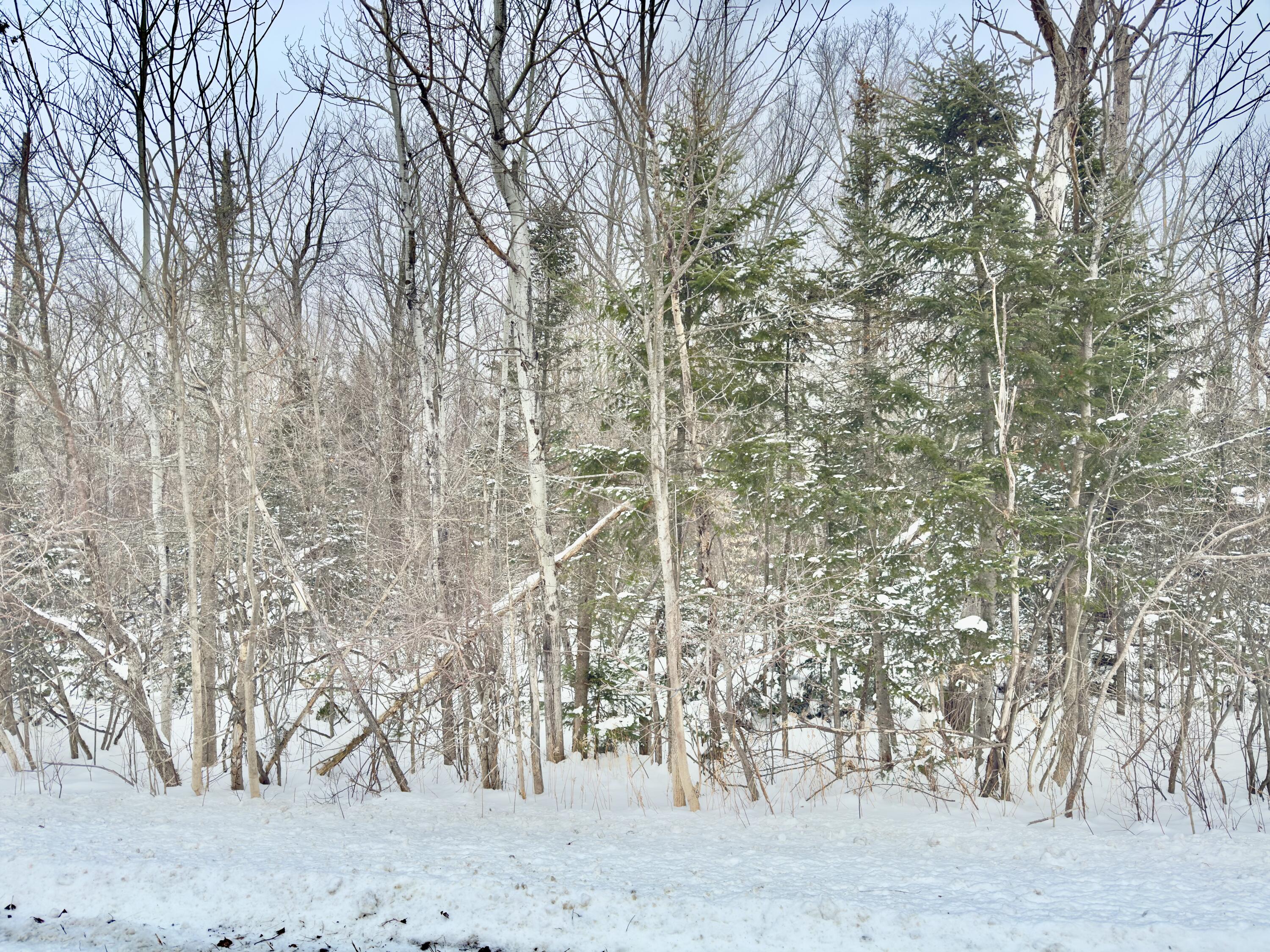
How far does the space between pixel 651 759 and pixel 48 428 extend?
12.8 metres

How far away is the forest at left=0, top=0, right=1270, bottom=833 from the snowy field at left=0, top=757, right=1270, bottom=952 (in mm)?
1105

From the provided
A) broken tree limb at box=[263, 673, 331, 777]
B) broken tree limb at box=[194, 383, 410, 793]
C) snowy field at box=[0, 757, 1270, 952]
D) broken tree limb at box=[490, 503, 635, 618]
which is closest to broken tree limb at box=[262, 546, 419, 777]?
broken tree limb at box=[263, 673, 331, 777]

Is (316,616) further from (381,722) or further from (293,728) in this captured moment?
(293,728)

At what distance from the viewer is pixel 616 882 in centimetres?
485

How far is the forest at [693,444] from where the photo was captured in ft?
23.6

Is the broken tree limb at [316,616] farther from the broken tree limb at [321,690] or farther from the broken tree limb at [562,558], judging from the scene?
the broken tree limb at [562,558]

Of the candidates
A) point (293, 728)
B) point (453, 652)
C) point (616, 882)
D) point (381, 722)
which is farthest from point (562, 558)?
point (616, 882)

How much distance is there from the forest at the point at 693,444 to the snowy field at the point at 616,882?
1105mm

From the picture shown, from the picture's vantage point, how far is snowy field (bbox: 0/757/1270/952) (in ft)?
13.7

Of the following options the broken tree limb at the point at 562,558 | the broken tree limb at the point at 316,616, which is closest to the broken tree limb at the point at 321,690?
the broken tree limb at the point at 316,616

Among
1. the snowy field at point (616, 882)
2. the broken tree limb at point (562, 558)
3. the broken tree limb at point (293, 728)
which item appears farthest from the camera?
the broken tree limb at point (293, 728)

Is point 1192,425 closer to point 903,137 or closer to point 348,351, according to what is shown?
point 903,137

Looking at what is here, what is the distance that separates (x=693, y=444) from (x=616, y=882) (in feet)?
16.6

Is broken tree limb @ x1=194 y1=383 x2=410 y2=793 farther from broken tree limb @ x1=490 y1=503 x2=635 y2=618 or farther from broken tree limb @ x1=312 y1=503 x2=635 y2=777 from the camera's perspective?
broken tree limb @ x1=490 y1=503 x2=635 y2=618
